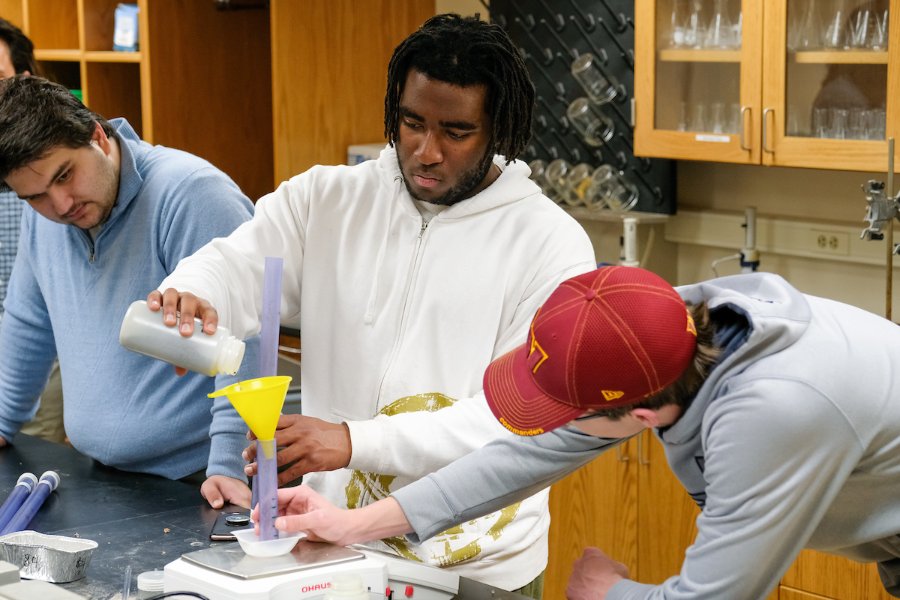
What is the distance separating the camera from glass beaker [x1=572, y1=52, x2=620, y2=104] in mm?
3139

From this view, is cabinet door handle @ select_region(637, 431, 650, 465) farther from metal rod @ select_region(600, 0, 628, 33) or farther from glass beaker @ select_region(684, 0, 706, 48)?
metal rod @ select_region(600, 0, 628, 33)

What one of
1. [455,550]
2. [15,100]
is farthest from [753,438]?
[15,100]

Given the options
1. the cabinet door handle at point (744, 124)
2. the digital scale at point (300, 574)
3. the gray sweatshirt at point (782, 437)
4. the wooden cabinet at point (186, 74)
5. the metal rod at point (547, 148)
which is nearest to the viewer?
the gray sweatshirt at point (782, 437)

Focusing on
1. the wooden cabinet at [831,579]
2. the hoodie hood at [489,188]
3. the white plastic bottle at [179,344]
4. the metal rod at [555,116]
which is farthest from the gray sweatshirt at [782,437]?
the metal rod at [555,116]

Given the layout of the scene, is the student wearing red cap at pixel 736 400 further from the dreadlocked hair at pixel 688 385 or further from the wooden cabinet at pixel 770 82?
the wooden cabinet at pixel 770 82

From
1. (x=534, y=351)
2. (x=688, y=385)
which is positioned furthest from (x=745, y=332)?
(x=534, y=351)

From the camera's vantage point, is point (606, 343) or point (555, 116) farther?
point (555, 116)

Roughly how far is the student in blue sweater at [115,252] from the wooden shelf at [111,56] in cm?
154

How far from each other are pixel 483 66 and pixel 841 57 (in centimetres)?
126

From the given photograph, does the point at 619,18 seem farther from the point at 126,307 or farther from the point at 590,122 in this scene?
the point at 126,307

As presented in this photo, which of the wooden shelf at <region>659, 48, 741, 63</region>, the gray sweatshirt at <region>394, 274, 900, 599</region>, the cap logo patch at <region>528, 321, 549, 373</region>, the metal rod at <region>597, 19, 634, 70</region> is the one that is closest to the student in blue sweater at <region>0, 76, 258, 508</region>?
the cap logo patch at <region>528, 321, 549, 373</region>

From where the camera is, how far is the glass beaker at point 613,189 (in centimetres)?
318

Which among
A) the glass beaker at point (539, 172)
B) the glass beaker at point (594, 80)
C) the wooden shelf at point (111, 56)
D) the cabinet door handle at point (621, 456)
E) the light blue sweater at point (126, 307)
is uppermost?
the wooden shelf at point (111, 56)

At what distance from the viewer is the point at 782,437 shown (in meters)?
1.09
